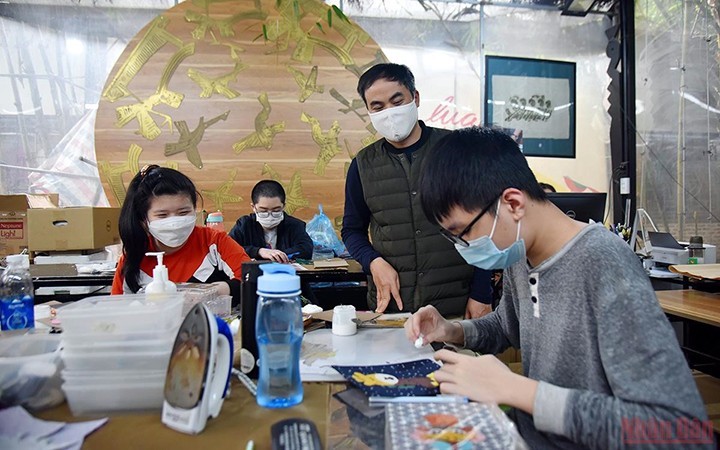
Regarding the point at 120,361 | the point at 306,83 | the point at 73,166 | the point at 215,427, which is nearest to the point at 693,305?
the point at 215,427

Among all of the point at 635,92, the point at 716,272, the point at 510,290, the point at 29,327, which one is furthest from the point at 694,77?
the point at 29,327

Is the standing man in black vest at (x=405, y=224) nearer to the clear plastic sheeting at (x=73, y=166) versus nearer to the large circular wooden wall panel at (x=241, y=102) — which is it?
the large circular wooden wall panel at (x=241, y=102)

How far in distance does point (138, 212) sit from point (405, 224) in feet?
2.95

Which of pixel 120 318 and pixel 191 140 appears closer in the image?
pixel 120 318

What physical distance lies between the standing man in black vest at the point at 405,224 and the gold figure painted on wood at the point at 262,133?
208cm

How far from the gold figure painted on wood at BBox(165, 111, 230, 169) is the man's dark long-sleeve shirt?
218 centimetres

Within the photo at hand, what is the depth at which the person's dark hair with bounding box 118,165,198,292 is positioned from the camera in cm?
155

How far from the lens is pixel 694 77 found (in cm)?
336

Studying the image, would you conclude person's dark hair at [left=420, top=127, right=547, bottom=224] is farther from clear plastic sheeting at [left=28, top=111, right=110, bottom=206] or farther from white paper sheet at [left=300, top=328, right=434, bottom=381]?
clear plastic sheeting at [left=28, top=111, right=110, bottom=206]

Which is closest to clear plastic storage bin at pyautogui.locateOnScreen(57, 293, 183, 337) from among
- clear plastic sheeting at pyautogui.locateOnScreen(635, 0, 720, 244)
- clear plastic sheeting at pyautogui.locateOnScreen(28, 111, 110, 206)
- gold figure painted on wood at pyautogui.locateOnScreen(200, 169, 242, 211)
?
gold figure painted on wood at pyautogui.locateOnScreen(200, 169, 242, 211)

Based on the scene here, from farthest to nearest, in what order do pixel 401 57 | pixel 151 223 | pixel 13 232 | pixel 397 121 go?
pixel 401 57 → pixel 13 232 → pixel 397 121 → pixel 151 223

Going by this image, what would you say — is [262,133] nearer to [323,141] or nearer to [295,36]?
[323,141]

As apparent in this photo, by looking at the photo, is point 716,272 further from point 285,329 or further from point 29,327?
point 29,327

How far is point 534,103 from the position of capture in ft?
13.2
